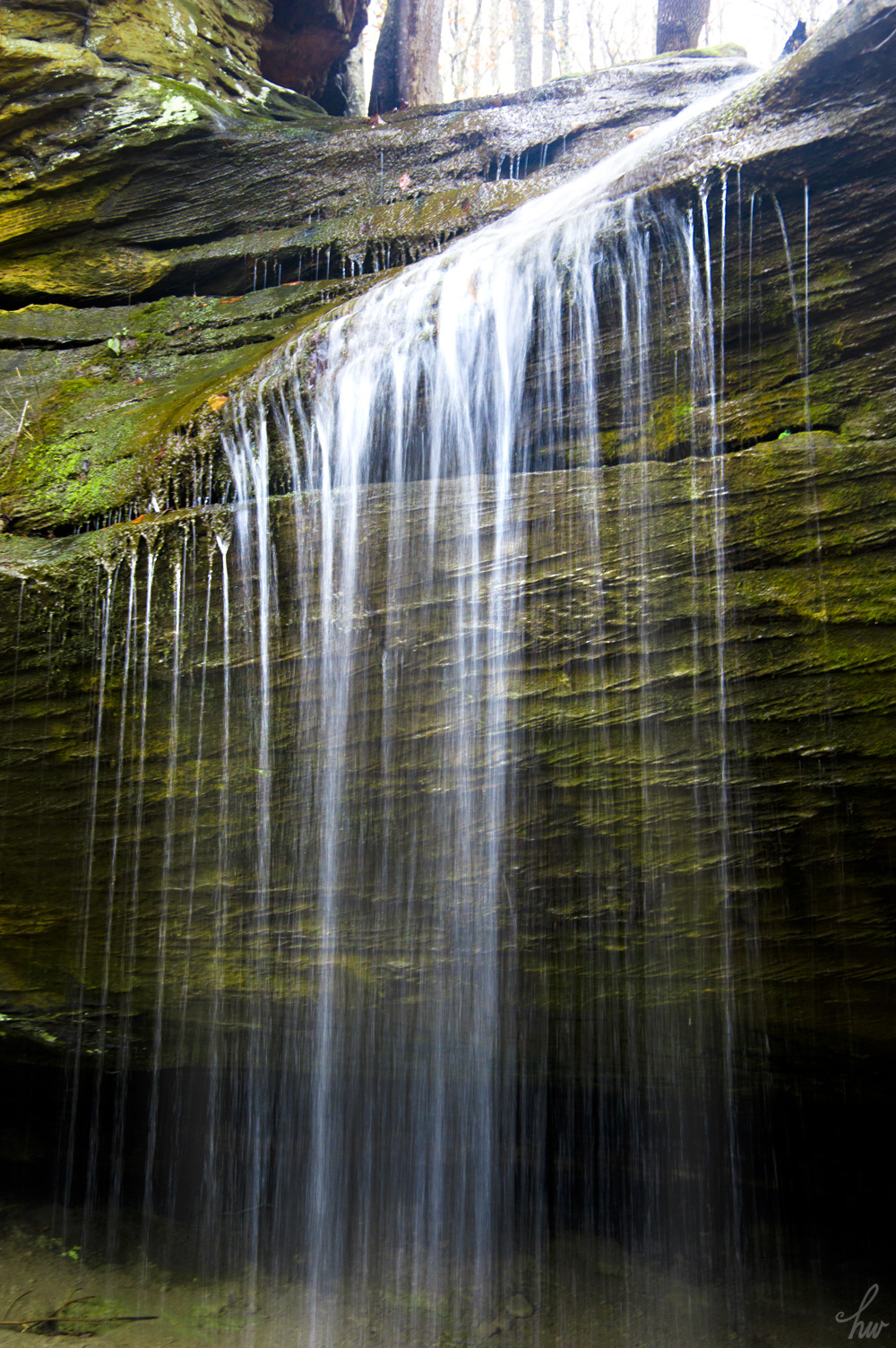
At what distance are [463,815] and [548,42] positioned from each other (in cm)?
2305

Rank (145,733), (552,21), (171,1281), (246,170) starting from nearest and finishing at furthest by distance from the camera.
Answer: (145,733), (171,1281), (246,170), (552,21)

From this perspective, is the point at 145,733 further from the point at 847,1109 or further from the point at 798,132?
the point at 798,132

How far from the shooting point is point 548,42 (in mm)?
19516

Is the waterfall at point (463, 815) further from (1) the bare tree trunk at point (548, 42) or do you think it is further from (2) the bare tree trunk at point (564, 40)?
(1) the bare tree trunk at point (548, 42)

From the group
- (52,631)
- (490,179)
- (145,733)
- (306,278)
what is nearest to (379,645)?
(145,733)

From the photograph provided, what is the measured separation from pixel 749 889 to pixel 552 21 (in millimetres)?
23312

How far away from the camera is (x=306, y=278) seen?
5.52m

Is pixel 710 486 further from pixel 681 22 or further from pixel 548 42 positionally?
pixel 548 42

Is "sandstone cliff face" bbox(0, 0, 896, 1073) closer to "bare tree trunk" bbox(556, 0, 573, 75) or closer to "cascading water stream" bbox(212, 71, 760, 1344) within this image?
"cascading water stream" bbox(212, 71, 760, 1344)

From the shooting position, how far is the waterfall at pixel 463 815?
130 inches

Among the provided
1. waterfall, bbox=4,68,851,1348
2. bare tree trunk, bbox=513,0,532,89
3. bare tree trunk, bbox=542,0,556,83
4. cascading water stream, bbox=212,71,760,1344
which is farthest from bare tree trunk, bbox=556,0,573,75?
cascading water stream, bbox=212,71,760,1344

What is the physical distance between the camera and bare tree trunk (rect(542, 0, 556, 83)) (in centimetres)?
1919

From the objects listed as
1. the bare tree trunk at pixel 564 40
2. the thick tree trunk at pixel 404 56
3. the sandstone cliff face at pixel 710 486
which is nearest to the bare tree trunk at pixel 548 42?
the bare tree trunk at pixel 564 40

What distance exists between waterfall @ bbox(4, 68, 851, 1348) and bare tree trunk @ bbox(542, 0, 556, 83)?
776 inches
